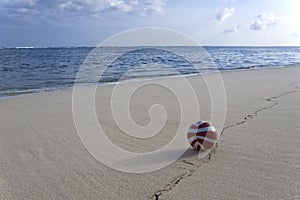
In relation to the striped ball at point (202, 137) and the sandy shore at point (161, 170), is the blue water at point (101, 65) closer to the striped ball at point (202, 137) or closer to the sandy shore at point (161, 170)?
the sandy shore at point (161, 170)

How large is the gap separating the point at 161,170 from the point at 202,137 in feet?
2.29

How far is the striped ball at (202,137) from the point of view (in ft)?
11.5

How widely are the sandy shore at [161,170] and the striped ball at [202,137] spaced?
0.13m

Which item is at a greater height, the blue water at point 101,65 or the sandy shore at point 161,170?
the sandy shore at point 161,170

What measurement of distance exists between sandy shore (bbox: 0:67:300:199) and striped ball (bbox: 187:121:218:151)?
0.44ft

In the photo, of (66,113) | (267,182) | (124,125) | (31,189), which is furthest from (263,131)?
(66,113)

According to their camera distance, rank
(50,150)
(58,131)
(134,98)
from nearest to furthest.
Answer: (50,150) → (58,131) → (134,98)

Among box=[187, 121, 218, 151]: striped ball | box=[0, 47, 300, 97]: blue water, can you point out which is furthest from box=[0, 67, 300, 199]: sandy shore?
box=[0, 47, 300, 97]: blue water

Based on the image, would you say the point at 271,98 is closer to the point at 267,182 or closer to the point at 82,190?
the point at 267,182

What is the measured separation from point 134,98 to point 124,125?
275cm

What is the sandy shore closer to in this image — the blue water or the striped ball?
the striped ball

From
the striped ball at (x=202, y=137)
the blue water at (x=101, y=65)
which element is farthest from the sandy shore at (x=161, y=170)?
the blue water at (x=101, y=65)

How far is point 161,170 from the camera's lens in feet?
10.1

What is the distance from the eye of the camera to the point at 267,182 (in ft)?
8.97
